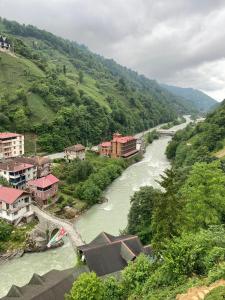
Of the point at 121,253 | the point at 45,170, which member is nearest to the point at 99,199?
the point at 45,170

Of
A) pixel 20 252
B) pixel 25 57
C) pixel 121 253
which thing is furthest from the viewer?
pixel 25 57

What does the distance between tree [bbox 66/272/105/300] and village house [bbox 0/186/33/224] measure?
954 inches

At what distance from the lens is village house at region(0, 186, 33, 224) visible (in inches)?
1693

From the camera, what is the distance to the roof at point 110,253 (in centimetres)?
2978

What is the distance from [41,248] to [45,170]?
23.1m

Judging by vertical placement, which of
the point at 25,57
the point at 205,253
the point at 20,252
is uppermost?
the point at 25,57

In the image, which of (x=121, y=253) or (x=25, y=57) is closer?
(x=121, y=253)

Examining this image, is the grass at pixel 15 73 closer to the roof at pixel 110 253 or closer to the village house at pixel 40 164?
the village house at pixel 40 164

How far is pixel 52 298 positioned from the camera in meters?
25.6

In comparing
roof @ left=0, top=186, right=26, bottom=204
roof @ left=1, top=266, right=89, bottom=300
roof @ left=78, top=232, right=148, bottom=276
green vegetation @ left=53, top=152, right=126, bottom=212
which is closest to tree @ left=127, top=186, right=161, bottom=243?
roof @ left=78, top=232, right=148, bottom=276

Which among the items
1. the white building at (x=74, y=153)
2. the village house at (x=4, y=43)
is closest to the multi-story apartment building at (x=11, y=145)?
the white building at (x=74, y=153)

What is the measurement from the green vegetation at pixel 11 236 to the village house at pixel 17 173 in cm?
1240

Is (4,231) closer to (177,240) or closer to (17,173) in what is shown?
(17,173)

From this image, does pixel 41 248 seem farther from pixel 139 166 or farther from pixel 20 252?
pixel 139 166
